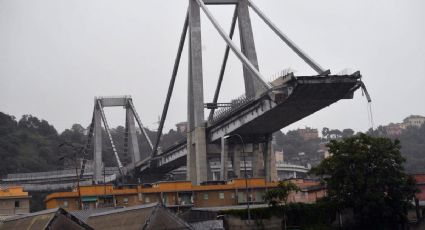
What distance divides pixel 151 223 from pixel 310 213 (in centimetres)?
2840

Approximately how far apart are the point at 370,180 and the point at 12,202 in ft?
169

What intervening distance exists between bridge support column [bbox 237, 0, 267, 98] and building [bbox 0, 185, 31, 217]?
3637cm

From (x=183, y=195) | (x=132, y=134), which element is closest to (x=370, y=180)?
(x=183, y=195)

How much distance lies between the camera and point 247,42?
101 metres

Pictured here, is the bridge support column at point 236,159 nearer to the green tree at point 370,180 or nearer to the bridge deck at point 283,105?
the bridge deck at point 283,105

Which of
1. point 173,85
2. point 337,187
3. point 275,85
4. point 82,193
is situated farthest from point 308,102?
point 173,85

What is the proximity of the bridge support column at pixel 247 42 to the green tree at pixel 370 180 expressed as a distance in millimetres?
34287

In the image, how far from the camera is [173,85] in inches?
4946

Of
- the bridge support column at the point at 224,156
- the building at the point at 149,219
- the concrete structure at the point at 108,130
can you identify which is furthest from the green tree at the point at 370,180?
the concrete structure at the point at 108,130

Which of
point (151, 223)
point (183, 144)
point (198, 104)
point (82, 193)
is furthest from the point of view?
point (183, 144)

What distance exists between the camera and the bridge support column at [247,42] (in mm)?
99875

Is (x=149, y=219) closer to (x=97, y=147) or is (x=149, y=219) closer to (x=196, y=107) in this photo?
(x=196, y=107)

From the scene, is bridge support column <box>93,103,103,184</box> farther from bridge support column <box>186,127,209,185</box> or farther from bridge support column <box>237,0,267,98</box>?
bridge support column <box>237,0,267,98</box>

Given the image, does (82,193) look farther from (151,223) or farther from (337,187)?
(151,223)
